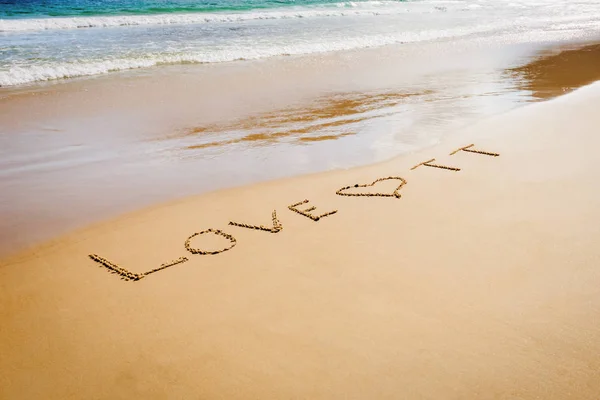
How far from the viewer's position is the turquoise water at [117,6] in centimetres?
1984

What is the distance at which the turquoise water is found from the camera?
19842mm

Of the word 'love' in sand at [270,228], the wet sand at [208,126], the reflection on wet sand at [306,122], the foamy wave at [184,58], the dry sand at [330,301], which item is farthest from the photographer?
the foamy wave at [184,58]

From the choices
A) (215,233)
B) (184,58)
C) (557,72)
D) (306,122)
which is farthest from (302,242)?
(184,58)

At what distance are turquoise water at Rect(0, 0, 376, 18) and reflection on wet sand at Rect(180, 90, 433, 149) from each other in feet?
56.3

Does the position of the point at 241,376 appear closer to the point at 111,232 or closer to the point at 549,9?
the point at 111,232

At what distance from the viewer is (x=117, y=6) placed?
21906mm

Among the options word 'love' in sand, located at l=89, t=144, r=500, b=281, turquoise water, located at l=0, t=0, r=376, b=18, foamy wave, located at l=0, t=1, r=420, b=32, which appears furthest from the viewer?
turquoise water, located at l=0, t=0, r=376, b=18

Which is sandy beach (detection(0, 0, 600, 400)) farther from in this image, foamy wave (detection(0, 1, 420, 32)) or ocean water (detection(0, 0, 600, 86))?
foamy wave (detection(0, 1, 420, 32))

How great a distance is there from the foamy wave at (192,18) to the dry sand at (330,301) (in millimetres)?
16722

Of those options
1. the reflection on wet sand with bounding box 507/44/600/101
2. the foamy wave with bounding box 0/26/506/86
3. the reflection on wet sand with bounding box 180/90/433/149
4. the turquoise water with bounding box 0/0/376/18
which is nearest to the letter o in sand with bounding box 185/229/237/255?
the reflection on wet sand with bounding box 180/90/433/149

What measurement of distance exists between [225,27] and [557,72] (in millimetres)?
12295

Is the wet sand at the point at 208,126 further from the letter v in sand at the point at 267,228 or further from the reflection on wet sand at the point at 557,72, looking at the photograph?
the letter v in sand at the point at 267,228

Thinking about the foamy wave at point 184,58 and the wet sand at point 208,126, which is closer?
the wet sand at point 208,126

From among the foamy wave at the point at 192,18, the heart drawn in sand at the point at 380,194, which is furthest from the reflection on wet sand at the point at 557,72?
the foamy wave at the point at 192,18
